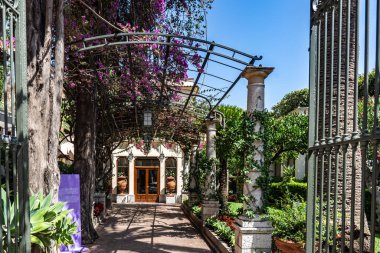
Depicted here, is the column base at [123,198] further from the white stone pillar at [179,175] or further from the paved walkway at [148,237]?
the paved walkway at [148,237]

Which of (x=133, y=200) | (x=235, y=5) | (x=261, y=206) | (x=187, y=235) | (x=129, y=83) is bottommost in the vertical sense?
(x=133, y=200)

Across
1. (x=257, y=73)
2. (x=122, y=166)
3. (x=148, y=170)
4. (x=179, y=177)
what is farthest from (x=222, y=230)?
(x=122, y=166)

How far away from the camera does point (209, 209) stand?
38.5 feet

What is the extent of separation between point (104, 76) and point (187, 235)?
17.3 feet

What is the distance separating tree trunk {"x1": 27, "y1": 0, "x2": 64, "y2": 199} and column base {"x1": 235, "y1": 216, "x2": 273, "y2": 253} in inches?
142

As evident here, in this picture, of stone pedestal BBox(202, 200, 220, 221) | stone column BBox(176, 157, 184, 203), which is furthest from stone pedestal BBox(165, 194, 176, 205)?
stone pedestal BBox(202, 200, 220, 221)

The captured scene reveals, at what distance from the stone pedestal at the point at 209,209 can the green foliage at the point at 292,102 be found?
32273mm

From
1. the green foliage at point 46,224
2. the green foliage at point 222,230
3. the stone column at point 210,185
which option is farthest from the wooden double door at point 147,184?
the green foliage at point 46,224

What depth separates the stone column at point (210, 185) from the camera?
11.7 m

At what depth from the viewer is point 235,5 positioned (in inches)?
257

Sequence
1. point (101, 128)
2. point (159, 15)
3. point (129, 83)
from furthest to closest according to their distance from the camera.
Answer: point (101, 128), point (129, 83), point (159, 15)

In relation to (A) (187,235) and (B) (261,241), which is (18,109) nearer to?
(B) (261,241)

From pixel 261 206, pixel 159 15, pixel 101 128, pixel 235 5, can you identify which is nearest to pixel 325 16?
pixel 235 5

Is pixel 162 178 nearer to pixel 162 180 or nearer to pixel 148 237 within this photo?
pixel 162 180
